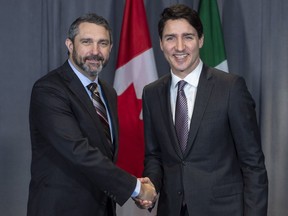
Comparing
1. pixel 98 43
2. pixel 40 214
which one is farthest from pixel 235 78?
pixel 40 214

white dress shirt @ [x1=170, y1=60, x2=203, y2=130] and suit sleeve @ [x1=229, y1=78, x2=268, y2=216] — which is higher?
white dress shirt @ [x1=170, y1=60, x2=203, y2=130]

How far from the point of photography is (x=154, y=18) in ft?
12.7

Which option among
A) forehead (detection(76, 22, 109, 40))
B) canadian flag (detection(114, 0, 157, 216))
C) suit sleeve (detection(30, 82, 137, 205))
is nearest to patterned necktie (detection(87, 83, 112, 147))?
suit sleeve (detection(30, 82, 137, 205))

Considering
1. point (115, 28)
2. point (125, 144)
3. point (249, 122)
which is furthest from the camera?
point (115, 28)

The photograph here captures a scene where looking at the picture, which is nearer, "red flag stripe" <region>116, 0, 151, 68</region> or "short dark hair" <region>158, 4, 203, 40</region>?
"short dark hair" <region>158, 4, 203, 40</region>

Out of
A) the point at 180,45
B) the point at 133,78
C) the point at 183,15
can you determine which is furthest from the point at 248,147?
the point at 133,78

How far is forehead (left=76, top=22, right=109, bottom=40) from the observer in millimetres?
2402

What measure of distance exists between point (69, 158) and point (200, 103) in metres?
0.63

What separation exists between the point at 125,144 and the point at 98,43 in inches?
49.9

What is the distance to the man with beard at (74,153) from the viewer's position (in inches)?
86.8

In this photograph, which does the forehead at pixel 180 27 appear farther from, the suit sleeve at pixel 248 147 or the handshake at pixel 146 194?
the handshake at pixel 146 194

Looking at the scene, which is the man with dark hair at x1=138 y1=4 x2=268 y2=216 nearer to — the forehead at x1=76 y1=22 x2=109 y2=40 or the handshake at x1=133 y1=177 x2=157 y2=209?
the handshake at x1=133 y1=177 x2=157 y2=209

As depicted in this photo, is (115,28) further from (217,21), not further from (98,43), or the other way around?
(98,43)

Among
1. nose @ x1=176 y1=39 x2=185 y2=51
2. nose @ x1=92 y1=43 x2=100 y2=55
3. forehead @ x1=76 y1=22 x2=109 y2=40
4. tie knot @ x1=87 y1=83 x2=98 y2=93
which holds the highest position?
forehead @ x1=76 y1=22 x2=109 y2=40
